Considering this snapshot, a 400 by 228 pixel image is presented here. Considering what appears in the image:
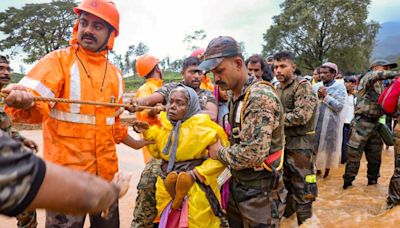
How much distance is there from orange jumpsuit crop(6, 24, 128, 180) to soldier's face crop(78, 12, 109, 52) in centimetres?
6

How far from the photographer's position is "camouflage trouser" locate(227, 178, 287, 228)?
2359mm

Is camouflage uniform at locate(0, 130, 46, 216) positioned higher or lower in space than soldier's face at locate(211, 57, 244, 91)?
lower

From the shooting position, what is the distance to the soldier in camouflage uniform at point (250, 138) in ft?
7.17

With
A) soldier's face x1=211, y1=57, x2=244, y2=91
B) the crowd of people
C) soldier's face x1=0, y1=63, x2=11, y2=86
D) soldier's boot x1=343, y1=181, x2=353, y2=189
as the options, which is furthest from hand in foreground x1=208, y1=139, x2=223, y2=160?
soldier's boot x1=343, y1=181, x2=353, y2=189

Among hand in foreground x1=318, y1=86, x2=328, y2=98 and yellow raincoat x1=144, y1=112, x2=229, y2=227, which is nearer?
yellow raincoat x1=144, y1=112, x2=229, y2=227

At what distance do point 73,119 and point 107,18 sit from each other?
85 cm

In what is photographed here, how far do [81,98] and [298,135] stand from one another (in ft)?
8.06

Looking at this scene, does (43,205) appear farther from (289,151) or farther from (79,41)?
(289,151)

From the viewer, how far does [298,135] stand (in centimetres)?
378

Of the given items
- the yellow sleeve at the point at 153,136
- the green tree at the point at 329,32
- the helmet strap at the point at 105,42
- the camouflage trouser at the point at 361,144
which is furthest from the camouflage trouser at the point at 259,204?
the green tree at the point at 329,32

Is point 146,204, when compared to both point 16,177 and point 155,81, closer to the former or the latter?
point 155,81

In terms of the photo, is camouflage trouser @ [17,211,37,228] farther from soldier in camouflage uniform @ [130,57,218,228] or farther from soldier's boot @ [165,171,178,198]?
soldier's boot @ [165,171,178,198]

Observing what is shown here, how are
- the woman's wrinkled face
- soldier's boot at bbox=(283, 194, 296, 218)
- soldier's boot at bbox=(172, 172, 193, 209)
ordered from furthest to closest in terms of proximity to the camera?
soldier's boot at bbox=(283, 194, 296, 218)
the woman's wrinkled face
soldier's boot at bbox=(172, 172, 193, 209)

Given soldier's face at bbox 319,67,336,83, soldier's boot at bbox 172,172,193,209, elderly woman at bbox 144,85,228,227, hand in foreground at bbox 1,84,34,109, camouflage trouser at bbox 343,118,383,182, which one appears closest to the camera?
hand in foreground at bbox 1,84,34,109
